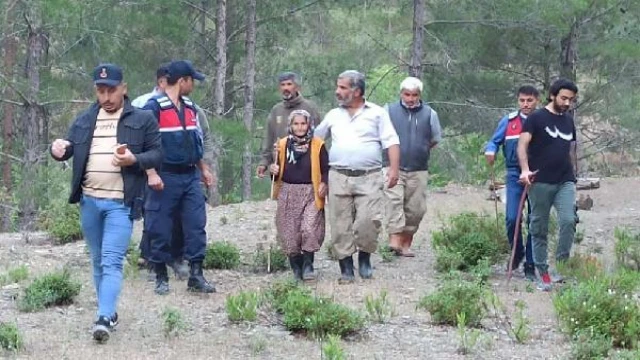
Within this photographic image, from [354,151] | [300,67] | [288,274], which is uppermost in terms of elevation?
[300,67]

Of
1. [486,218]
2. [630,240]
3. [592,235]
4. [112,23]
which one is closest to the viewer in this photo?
[630,240]

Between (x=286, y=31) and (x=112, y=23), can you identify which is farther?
(x=286, y=31)

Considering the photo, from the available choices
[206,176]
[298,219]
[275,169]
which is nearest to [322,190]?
[298,219]

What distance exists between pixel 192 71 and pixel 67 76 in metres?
13.5

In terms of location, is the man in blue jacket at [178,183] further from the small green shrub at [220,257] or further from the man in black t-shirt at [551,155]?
the man in black t-shirt at [551,155]

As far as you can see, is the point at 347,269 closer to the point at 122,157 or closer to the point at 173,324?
the point at 173,324

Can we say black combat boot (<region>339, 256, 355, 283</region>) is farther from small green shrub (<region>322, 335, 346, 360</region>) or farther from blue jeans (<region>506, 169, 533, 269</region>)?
small green shrub (<region>322, 335, 346, 360</region>)

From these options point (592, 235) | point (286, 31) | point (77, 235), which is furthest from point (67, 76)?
point (592, 235)

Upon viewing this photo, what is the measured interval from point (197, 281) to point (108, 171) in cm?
213

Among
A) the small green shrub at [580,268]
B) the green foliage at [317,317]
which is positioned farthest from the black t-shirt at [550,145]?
the green foliage at [317,317]

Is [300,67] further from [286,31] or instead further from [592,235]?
[592,235]

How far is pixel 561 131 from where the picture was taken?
970 centimetres

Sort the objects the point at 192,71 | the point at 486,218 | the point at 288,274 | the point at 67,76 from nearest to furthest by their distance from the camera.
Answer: the point at 192,71, the point at 288,274, the point at 486,218, the point at 67,76

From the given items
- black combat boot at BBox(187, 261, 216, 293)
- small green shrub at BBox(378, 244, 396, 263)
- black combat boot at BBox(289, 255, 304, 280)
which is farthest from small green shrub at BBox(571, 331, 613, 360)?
small green shrub at BBox(378, 244, 396, 263)
